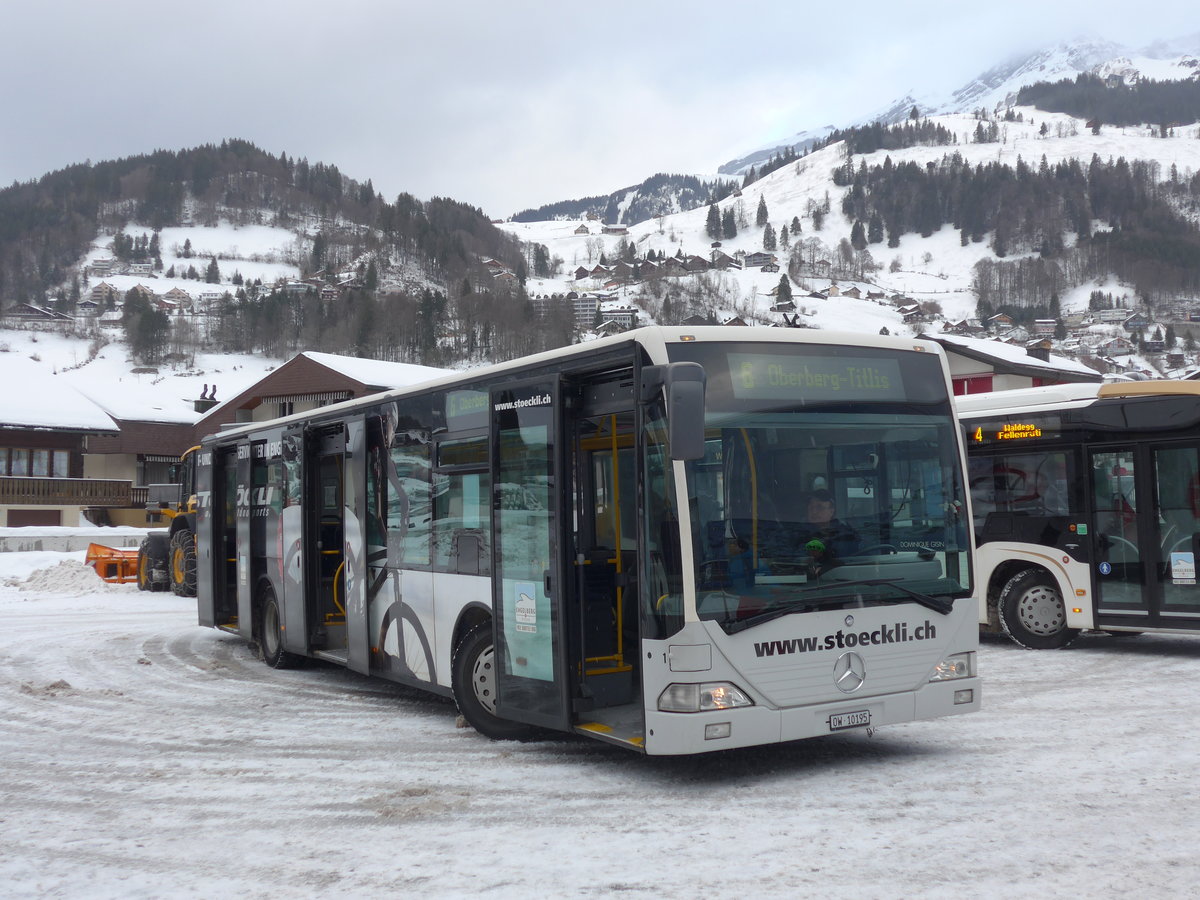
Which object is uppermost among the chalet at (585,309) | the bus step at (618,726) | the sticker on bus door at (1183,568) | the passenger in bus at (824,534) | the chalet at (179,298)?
the chalet at (179,298)

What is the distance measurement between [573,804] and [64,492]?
52.3 meters

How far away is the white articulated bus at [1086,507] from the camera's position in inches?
485

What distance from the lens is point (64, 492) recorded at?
52.7 m

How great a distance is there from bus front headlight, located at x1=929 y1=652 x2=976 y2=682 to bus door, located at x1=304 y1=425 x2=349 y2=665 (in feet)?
19.6

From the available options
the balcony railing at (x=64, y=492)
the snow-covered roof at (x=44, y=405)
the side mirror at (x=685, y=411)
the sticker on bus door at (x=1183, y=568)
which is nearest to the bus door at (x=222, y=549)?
the side mirror at (x=685, y=411)

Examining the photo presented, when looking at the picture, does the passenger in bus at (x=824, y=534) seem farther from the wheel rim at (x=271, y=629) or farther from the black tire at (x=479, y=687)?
the wheel rim at (x=271, y=629)

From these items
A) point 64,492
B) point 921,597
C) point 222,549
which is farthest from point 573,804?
point 64,492

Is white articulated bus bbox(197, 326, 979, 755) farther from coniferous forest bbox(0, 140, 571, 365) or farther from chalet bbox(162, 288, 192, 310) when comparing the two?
chalet bbox(162, 288, 192, 310)

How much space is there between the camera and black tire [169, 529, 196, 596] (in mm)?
24812

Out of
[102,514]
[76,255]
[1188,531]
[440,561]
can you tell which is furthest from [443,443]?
[76,255]

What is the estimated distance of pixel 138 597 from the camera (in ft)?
80.5

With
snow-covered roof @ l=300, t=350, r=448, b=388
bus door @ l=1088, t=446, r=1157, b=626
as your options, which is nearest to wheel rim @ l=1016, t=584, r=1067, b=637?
bus door @ l=1088, t=446, r=1157, b=626

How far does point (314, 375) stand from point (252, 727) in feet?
147

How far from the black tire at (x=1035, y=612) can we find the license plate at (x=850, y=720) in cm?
702
